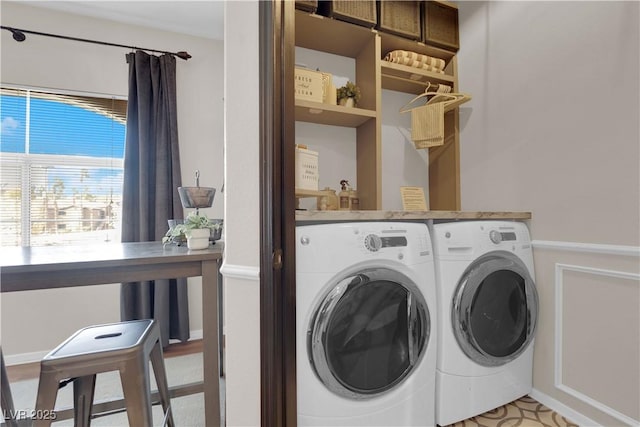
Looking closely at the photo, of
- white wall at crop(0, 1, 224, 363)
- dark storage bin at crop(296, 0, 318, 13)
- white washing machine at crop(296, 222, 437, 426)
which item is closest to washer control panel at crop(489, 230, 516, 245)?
white washing machine at crop(296, 222, 437, 426)

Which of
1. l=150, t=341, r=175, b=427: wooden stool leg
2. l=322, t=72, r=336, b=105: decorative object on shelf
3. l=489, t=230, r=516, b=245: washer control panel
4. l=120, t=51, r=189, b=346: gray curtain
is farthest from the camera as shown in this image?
l=120, t=51, r=189, b=346: gray curtain

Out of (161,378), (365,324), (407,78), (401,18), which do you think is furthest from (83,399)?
(401,18)

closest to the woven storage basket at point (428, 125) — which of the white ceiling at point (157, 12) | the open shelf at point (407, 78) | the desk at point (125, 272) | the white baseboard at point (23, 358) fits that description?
the open shelf at point (407, 78)

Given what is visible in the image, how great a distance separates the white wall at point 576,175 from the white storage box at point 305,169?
1.19 metres

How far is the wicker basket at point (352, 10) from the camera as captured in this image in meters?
1.81

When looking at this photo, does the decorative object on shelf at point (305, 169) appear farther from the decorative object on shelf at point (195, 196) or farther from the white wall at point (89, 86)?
the white wall at point (89, 86)

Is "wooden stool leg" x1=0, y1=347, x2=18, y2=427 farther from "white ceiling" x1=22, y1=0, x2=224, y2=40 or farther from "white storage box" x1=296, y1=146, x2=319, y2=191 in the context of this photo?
"white ceiling" x1=22, y1=0, x2=224, y2=40

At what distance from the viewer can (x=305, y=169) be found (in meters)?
1.66

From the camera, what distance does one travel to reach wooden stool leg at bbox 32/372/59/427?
98 centimetres

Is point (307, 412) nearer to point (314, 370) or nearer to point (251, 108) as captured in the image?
point (314, 370)

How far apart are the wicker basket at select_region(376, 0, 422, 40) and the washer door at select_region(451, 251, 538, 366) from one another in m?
1.55

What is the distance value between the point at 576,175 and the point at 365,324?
1.32 metres

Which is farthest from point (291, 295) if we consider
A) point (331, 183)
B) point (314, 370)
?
point (331, 183)

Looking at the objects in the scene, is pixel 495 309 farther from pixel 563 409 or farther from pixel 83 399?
pixel 83 399
